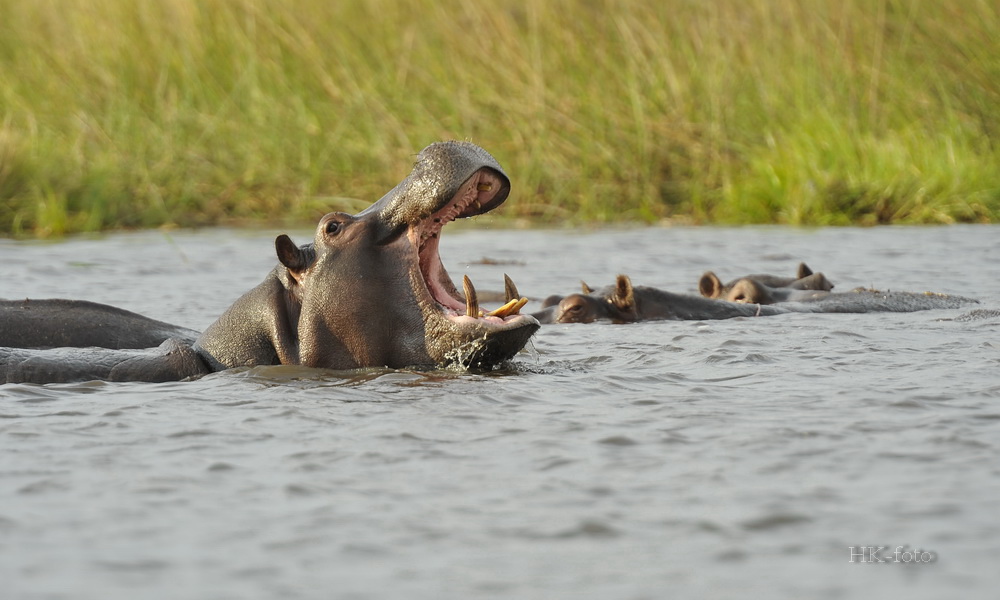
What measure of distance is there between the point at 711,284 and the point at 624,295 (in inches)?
29.2

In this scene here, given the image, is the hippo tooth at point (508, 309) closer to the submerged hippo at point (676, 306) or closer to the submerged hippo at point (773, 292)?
the submerged hippo at point (676, 306)

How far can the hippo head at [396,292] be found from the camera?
4.31m

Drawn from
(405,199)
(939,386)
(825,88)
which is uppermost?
(825,88)

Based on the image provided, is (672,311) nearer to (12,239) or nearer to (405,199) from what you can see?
(405,199)

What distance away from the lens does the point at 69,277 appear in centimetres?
805

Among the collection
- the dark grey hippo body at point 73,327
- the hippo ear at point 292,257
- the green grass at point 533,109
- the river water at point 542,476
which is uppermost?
the green grass at point 533,109

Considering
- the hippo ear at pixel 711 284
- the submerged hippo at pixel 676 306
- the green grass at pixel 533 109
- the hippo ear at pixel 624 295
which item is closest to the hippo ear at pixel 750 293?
the hippo ear at pixel 711 284

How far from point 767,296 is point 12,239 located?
19.3ft

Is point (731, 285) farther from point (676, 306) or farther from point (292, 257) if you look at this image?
point (292, 257)

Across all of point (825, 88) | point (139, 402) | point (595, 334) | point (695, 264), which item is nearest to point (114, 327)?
point (139, 402)

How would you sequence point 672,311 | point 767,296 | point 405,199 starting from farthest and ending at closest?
point 767,296 → point 672,311 → point 405,199

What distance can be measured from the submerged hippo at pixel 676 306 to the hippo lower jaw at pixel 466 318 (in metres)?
1.81

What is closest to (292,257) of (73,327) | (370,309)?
(370,309)

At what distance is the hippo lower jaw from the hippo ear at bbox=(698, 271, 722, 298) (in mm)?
2530
